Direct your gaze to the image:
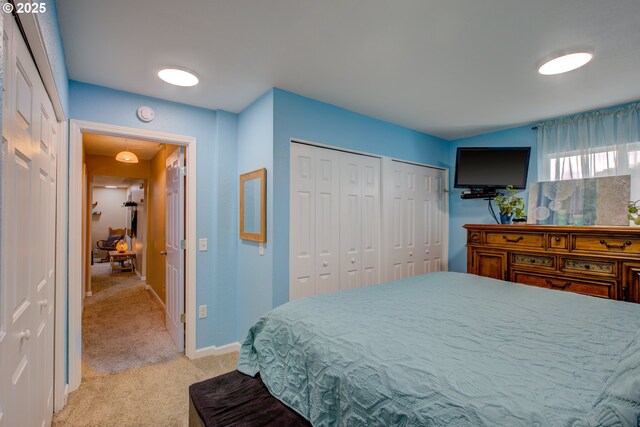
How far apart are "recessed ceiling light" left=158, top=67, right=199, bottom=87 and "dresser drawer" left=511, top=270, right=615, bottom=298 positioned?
3479 mm

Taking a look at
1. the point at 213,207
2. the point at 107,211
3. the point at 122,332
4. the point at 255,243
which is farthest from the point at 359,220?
the point at 107,211

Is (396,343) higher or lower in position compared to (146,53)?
lower

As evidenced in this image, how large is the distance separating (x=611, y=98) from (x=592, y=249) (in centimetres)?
141

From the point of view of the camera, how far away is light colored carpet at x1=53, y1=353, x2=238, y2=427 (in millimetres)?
1931

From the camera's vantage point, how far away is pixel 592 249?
8.13 feet

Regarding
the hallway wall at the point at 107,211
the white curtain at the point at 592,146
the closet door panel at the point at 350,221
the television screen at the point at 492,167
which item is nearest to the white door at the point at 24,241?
the closet door panel at the point at 350,221

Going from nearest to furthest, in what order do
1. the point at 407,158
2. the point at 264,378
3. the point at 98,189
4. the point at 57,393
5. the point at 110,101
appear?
the point at 264,378
the point at 57,393
the point at 110,101
the point at 407,158
the point at 98,189

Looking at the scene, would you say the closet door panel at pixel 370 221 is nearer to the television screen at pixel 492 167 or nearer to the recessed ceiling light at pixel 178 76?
the television screen at pixel 492 167

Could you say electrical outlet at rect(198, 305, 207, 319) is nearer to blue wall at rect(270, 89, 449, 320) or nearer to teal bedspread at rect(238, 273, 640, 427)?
blue wall at rect(270, 89, 449, 320)

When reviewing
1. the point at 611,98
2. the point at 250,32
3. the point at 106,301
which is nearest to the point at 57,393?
the point at 250,32

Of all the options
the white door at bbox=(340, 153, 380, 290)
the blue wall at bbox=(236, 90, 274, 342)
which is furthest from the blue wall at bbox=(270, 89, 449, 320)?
the white door at bbox=(340, 153, 380, 290)

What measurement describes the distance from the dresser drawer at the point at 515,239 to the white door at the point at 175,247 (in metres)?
3.25

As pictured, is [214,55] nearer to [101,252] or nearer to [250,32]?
[250,32]

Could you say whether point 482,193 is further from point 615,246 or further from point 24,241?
point 24,241
